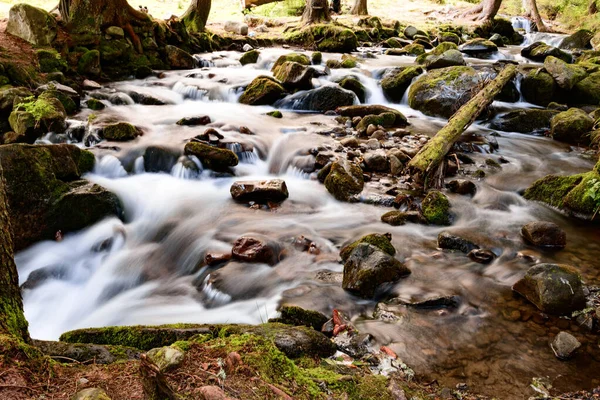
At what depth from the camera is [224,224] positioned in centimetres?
643

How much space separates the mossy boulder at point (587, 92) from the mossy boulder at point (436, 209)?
329 inches

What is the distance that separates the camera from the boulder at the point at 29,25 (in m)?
11.2

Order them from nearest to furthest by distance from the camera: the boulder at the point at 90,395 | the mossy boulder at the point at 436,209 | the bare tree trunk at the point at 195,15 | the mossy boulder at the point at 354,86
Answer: the boulder at the point at 90,395, the mossy boulder at the point at 436,209, the mossy boulder at the point at 354,86, the bare tree trunk at the point at 195,15

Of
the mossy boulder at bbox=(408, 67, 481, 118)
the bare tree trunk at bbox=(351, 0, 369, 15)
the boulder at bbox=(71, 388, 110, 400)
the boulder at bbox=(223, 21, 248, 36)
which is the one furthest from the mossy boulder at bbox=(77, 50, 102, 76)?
the bare tree trunk at bbox=(351, 0, 369, 15)

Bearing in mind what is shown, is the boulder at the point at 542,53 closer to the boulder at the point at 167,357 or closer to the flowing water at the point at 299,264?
the flowing water at the point at 299,264

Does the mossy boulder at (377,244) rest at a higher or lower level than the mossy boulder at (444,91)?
lower

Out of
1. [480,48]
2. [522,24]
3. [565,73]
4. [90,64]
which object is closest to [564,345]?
[565,73]

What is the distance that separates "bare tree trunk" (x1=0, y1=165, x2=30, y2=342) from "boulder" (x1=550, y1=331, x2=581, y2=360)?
4159mm

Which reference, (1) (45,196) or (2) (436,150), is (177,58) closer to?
(1) (45,196)

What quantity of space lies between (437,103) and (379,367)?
9535mm

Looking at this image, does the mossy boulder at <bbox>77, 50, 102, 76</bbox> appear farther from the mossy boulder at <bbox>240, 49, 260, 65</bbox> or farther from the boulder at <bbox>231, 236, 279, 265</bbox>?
the boulder at <bbox>231, 236, 279, 265</bbox>

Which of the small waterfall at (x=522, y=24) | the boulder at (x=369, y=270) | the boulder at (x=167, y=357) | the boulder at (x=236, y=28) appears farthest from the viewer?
the small waterfall at (x=522, y=24)

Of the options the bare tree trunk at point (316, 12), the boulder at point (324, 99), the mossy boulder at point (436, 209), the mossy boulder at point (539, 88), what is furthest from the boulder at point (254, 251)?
the bare tree trunk at point (316, 12)

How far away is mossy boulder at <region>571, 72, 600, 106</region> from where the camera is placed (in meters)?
11.9
